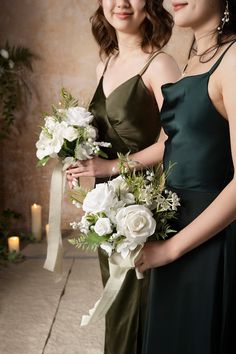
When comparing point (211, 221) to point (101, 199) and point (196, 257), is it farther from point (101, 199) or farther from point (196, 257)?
point (101, 199)

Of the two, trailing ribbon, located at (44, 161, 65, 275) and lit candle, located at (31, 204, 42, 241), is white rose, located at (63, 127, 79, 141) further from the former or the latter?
lit candle, located at (31, 204, 42, 241)

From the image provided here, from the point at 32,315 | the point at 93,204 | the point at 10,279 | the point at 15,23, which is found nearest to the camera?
the point at 93,204

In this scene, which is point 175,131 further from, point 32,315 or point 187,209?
point 32,315

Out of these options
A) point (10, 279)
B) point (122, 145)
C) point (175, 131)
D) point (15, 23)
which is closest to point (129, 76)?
point (122, 145)

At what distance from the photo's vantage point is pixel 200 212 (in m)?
1.21

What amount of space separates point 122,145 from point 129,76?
10.7 inches

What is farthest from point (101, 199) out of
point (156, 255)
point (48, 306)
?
point (48, 306)

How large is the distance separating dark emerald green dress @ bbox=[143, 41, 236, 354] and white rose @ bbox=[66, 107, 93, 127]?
1.33ft

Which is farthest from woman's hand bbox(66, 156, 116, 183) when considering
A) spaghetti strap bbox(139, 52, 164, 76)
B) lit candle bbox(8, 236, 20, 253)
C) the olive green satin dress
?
lit candle bbox(8, 236, 20, 253)

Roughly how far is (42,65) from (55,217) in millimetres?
2261

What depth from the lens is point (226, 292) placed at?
1.19m

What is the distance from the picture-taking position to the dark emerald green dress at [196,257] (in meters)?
1.14

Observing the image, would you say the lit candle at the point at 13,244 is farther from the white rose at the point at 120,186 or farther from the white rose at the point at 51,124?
the white rose at the point at 120,186

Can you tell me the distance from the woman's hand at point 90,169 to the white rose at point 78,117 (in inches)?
7.5
